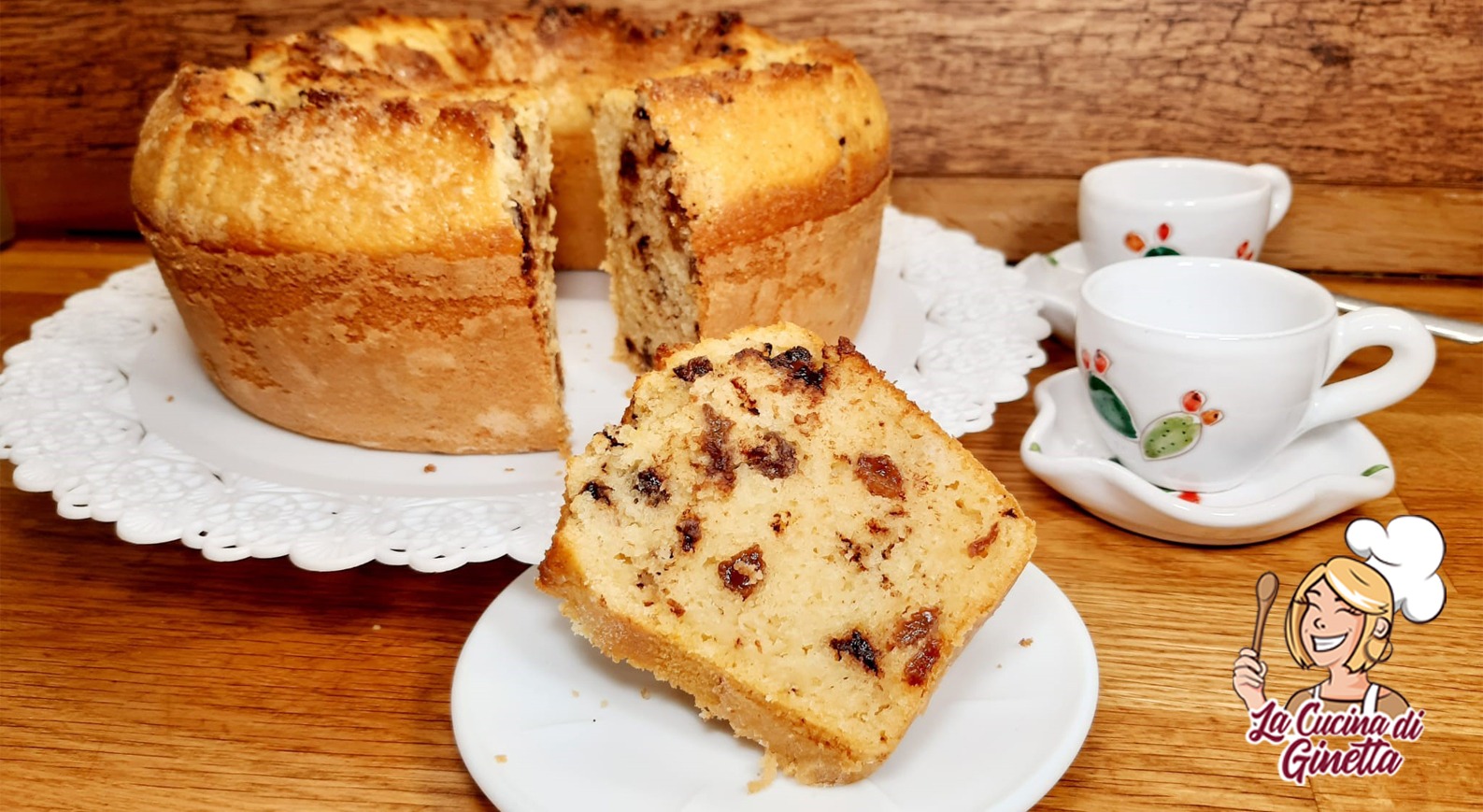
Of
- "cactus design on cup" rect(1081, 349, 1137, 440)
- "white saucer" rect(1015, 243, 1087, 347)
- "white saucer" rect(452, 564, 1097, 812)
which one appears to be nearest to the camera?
"white saucer" rect(452, 564, 1097, 812)

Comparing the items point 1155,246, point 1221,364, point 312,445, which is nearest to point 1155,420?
point 1221,364

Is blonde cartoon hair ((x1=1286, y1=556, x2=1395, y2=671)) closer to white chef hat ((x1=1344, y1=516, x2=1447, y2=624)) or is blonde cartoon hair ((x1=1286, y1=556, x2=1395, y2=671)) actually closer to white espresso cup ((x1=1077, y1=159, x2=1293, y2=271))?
white chef hat ((x1=1344, y1=516, x2=1447, y2=624))

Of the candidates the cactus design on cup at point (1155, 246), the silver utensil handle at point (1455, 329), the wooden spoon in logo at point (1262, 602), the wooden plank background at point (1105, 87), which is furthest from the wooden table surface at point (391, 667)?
the wooden plank background at point (1105, 87)

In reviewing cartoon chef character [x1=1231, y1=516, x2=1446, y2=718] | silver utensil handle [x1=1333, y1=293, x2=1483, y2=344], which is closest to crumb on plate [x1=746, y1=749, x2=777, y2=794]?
cartoon chef character [x1=1231, y1=516, x2=1446, y2=718]

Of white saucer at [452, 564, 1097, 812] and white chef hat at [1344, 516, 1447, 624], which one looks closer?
white saucer at [452, 564, 1097, 812]

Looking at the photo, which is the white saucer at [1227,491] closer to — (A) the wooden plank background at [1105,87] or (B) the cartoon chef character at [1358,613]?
(B) the cartoon chef character at [1358,613]

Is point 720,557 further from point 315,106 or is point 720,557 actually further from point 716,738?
point 315,106
